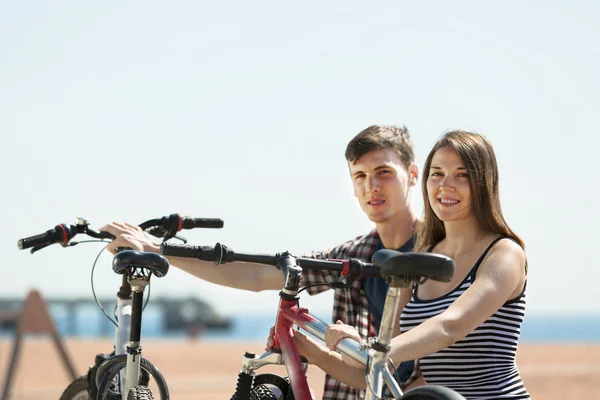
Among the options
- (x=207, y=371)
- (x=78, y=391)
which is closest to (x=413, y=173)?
(x=78, y=391)

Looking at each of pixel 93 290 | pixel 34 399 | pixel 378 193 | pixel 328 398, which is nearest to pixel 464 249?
pixel 378 193

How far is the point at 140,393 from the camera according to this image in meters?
3.32

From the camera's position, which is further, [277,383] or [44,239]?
[44,239]

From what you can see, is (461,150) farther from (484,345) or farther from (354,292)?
(354,292)

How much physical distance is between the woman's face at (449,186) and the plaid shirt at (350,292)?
93 centimetres

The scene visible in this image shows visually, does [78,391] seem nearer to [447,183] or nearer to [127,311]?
[127,311]

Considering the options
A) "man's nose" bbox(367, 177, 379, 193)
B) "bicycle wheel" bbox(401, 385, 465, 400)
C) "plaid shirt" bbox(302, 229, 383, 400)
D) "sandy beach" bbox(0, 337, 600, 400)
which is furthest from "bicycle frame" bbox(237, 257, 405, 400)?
"sandy beach" bbox(0, 337, 600, 400)

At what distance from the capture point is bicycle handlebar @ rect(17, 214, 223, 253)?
13.4 ft

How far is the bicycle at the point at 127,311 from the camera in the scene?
A: 330 centimetres

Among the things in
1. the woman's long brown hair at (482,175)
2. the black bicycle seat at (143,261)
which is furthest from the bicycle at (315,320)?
the woman's long brown hair at (482,175)

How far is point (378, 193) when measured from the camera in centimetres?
412

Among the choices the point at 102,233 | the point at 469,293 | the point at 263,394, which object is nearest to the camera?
the point at 469,293

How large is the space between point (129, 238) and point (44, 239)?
46 cm

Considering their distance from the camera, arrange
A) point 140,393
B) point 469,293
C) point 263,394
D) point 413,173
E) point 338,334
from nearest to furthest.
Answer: point 338,334 < point 469,293 < point 263,394 < point 140,393 < point 413,173
